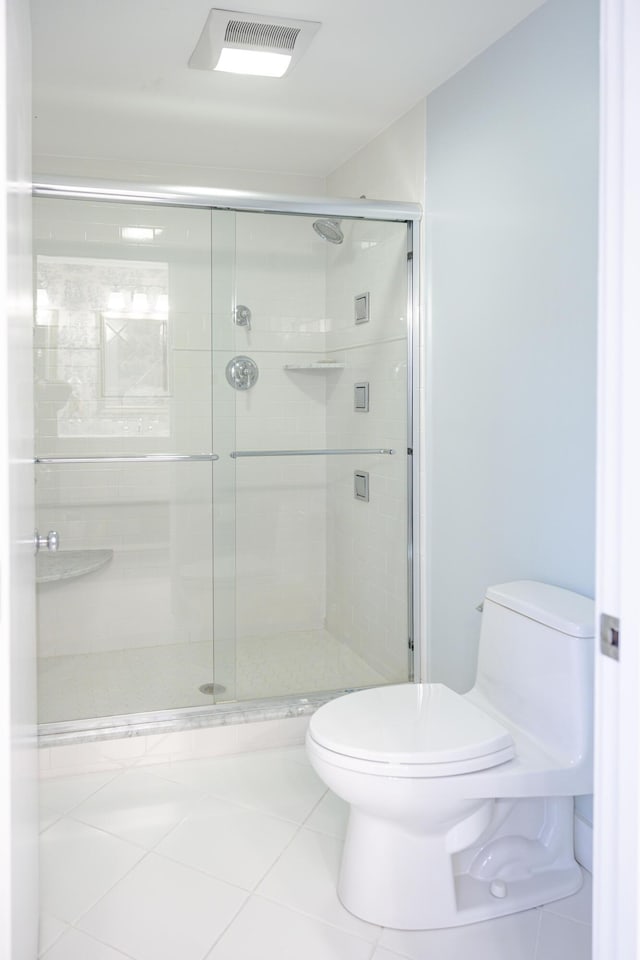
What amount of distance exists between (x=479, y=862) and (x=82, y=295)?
2.19 metres

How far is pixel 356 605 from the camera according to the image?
3184mm

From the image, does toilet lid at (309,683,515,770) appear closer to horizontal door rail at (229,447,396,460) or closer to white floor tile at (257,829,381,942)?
white floor tile at (257,829,381,942)

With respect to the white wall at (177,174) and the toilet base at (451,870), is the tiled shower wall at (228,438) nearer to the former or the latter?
the white wall at (177,174)

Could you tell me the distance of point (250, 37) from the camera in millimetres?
2479

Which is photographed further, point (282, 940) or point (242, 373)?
point (242, 373)

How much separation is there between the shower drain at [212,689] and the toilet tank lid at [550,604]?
1.13 metres

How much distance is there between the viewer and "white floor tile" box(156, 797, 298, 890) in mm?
2100

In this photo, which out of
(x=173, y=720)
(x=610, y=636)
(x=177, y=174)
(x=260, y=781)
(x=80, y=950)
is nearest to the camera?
(x=610, y=636)

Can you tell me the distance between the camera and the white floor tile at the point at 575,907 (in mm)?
1906

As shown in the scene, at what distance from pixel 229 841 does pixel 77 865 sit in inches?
15.9

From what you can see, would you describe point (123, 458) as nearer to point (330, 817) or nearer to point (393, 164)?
point (330, 817)

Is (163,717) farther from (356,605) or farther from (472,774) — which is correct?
(472,774)

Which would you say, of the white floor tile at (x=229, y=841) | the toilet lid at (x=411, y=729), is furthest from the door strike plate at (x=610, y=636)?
the white floor tile at (x=229, y=841)

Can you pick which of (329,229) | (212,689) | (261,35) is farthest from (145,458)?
(261,35)
